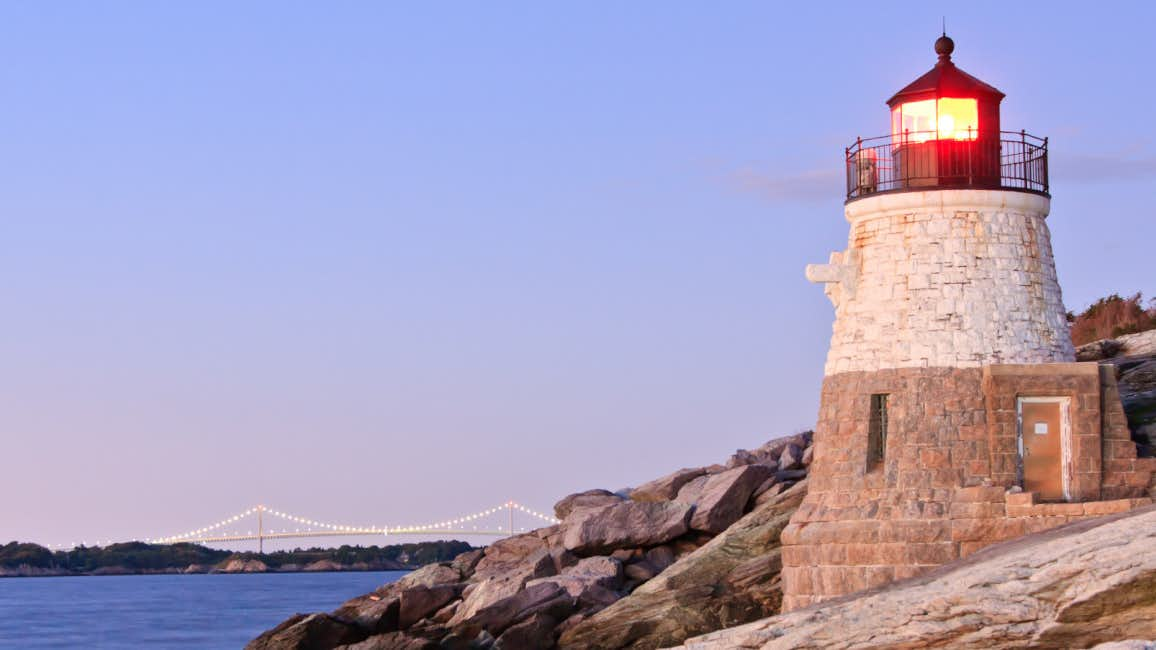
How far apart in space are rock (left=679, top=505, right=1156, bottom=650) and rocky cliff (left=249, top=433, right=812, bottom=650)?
13.8 feet

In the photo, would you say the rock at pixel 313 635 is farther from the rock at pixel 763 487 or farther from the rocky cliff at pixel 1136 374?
the rocky cliff at pixel 1136 374

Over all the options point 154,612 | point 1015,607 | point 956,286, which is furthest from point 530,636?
point 154,612

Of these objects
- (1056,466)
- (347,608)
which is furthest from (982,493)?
(347,608)

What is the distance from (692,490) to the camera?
82.7ft

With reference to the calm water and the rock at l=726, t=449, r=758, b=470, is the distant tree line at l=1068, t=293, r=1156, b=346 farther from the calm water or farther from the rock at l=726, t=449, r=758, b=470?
the calm water

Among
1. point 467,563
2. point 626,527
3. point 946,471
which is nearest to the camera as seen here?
point 946,471

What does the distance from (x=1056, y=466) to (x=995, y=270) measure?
2122mm

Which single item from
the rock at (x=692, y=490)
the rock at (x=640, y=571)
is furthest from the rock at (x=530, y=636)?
the rock at (x=692, y=490)

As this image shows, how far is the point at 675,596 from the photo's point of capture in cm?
2102

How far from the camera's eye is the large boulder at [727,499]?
23.3 metres

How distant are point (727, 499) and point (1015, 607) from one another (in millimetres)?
8509

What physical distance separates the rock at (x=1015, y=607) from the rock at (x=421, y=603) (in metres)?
8.80

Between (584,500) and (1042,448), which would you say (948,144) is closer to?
(1042,448)

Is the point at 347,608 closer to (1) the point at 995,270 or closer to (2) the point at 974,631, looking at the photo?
(1) the point at 995,270
